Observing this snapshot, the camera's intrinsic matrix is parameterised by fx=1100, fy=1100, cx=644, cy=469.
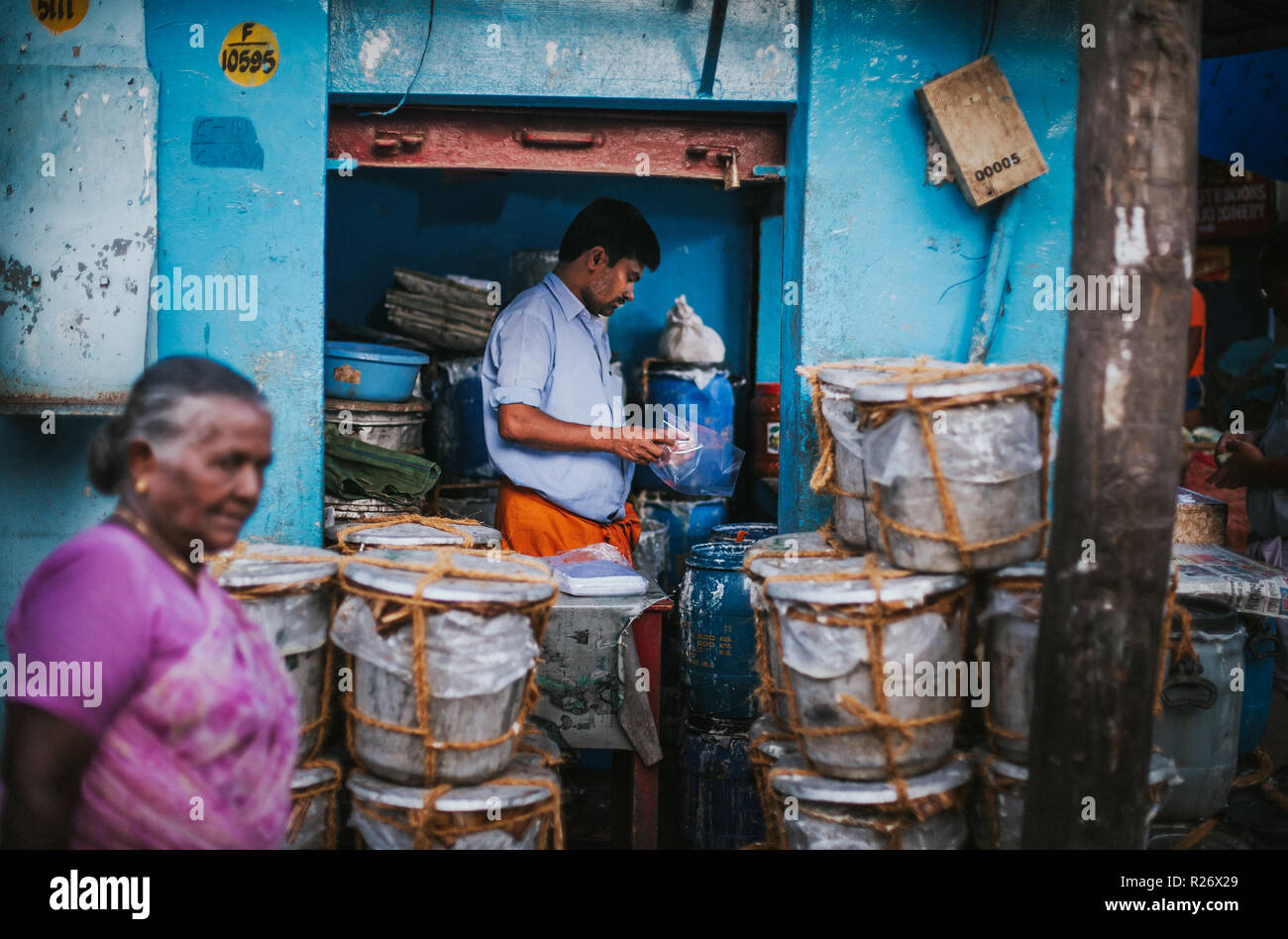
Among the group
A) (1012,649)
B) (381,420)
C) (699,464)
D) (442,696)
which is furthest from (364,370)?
(1012,649)

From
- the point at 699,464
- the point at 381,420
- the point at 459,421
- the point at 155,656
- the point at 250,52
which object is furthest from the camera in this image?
the point at 459,421

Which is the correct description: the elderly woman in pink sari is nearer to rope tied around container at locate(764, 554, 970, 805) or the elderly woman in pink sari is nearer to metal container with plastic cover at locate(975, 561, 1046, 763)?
rope tied around container at locate(764, 554, 970, 805)

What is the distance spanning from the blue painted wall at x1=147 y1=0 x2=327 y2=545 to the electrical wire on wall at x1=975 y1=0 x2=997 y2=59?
7.92ft

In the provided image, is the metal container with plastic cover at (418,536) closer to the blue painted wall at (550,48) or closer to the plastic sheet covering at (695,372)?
the blue painted wall at (550,48)

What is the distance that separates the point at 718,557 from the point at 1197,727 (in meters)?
1.73

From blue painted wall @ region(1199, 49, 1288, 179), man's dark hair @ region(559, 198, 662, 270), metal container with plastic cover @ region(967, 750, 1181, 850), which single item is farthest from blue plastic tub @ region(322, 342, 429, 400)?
blue painted wall @ region(1199, 49, 1288, 179)

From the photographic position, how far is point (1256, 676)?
13.3ft

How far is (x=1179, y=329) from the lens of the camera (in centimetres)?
255

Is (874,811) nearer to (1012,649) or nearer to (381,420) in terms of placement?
(1012,649)

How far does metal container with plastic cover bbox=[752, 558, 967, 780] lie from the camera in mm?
3006

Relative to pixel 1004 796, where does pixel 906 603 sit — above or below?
above

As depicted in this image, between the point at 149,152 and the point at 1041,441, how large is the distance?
3.16m

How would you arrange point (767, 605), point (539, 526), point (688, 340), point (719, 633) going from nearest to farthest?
point (767, 605) → point (719, 633) → point (539, 526) → point (688, 340)

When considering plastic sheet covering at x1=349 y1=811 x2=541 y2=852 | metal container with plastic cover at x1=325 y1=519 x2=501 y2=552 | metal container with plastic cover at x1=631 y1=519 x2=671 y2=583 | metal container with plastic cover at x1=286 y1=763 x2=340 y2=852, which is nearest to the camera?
plastic sheet covering at x1=349 y1=811 x2=541 y2=852
